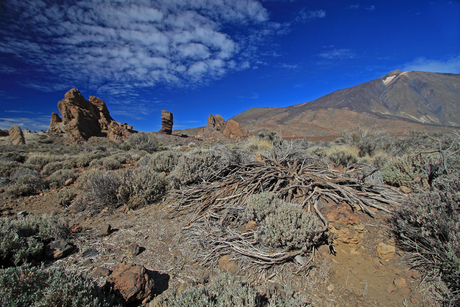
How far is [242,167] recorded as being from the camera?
13.1 ft

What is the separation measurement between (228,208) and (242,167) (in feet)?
4.14

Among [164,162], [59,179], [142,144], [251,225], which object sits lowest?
[251,225]

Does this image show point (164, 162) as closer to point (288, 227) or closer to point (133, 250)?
point (133, 250)

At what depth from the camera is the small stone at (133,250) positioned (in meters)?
2.48

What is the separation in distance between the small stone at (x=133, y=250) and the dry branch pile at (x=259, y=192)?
74 cm

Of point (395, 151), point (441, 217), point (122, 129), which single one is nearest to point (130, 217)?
point (441, 217)

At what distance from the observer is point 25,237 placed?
234 centimetres

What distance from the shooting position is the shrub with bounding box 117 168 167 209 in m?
3.88

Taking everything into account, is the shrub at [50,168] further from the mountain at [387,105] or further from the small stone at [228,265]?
the mountain at [387,105]

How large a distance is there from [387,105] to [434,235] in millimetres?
114273

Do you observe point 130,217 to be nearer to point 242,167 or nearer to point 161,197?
point 161,197

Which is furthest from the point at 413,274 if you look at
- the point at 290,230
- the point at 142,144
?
the point at 142,144

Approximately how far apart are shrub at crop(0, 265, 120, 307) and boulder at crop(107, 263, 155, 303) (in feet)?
0.54

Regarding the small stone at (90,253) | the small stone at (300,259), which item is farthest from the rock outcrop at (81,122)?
the small stone at (300,259)
